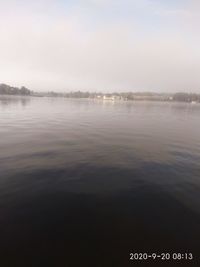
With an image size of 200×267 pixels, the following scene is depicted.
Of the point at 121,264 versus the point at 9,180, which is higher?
the point at 9,180

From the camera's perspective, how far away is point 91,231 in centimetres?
722

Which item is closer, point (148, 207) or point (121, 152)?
point (148, 207)

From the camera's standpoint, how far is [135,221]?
785 cm

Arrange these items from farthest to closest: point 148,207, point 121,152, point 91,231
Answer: point 121,152, point 148,207, point 91,231

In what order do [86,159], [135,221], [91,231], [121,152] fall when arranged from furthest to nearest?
[121,152] → [86,159] → [135,221] → [91,231]

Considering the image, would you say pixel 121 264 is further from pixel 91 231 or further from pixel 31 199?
pixel 31 199

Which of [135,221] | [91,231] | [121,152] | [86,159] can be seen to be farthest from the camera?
[121,152]

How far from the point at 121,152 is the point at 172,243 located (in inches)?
390

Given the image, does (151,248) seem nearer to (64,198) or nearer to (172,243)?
(172,243)

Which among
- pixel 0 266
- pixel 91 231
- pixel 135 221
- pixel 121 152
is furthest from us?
pixel 121 152

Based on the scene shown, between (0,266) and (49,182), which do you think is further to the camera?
(49,182)

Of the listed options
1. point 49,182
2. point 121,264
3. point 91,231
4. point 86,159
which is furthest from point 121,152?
point 121,264

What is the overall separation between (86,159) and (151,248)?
8215mm

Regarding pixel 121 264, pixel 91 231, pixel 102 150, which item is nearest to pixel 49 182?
pixel 91 231
